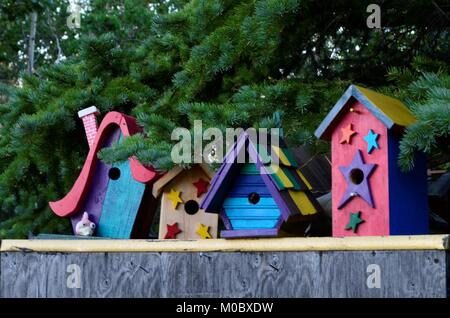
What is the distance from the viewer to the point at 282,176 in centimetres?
240

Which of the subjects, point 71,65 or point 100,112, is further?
point 71,65

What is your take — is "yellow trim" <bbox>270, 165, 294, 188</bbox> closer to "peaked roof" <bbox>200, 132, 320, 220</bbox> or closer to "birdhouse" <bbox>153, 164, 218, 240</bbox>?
"peaked roof" <bbox>200, 132, 320, 220</bbox>

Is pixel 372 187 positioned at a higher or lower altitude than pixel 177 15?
lower

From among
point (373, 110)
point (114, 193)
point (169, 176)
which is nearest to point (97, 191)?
point (114, 193)

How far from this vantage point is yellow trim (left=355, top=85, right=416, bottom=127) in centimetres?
234

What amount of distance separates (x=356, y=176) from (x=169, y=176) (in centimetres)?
81

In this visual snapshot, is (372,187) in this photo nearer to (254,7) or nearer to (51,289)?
(254,7)

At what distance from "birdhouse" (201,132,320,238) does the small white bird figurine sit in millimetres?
743

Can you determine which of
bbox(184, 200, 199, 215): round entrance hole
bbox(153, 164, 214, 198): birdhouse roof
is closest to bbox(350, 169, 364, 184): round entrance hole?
bbox(153, 164, 214, 198): birdhouse roof

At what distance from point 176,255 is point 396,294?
0.81 m

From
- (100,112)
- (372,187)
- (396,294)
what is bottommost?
(396,294)

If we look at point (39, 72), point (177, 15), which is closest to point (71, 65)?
point (39, 72)

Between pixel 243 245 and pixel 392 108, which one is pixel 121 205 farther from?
pixel 392 108

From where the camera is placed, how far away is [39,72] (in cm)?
382
